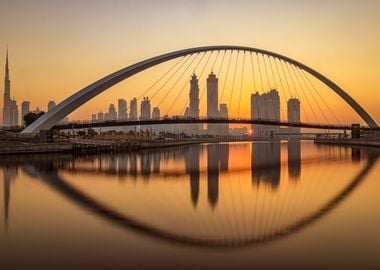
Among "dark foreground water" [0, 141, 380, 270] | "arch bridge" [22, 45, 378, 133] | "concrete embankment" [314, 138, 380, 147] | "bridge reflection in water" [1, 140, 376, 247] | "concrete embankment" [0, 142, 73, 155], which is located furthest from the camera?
"concrete embankment" [314, 138, 380, 147]

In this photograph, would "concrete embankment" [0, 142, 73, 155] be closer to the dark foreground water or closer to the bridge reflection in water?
the bridge reflection in water

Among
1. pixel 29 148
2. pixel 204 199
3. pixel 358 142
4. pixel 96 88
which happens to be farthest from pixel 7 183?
pixel 358 142

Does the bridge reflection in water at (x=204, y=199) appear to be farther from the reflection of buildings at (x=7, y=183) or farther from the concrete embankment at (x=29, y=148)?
the concrete embankment at (x=29, y=148)

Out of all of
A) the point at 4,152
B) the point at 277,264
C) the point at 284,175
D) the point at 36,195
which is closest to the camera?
the point at 277,264

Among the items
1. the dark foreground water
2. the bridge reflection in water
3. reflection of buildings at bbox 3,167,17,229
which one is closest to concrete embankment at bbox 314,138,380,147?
the bridge reflection in water

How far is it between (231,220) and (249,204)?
7.86 ft

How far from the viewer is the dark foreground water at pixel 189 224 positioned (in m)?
7.36

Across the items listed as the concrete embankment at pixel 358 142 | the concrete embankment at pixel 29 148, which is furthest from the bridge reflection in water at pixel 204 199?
the concrete embankment at pixel 358 142

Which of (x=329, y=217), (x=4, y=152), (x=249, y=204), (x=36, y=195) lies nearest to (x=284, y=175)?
(x=249, y=204)

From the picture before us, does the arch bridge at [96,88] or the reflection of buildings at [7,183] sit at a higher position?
the arch bridge at [96,88]

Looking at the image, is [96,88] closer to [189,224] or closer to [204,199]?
[204,199]

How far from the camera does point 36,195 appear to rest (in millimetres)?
14711

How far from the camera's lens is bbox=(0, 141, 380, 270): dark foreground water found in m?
7.36

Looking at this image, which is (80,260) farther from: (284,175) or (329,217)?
(284,175)
